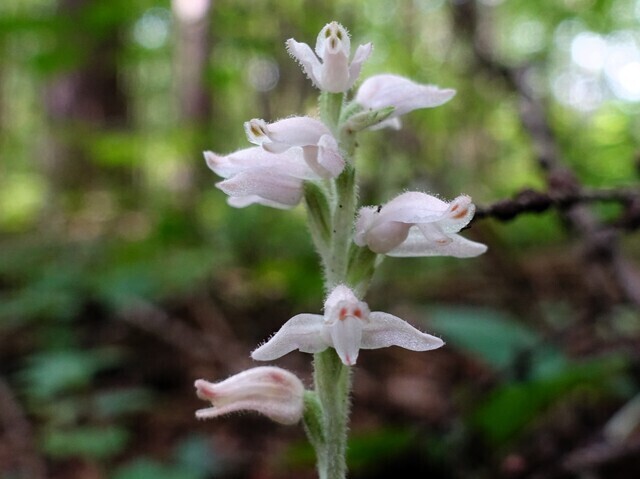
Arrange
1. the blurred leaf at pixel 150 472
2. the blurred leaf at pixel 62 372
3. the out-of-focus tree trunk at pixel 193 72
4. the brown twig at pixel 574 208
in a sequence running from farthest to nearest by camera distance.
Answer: the out-of-focus tree trunk at pixel 193 72 < the blurred leaf at pixel 62 372 < the blurred leaf at pixel 150 472 < the brown twig at pixel 574 208

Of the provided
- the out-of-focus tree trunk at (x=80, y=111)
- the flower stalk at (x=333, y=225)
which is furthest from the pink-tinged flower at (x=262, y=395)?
the out-of-focus tree trunk at (x=80, y=111)

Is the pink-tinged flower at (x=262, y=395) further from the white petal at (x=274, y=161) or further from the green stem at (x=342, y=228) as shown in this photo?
the white petal at (x=274, y=161)

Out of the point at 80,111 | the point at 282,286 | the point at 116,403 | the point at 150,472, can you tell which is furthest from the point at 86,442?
the point at 80,111

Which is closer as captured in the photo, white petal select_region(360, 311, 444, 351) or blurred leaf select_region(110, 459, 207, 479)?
white petal select_region(360, 311, 444, 351)

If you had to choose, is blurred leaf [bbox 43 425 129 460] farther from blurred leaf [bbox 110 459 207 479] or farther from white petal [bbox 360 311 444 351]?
white petal [bbox 360 311 444 351]

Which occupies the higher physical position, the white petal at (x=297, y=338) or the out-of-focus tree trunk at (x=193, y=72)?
the white petal at (x=297, y=338)

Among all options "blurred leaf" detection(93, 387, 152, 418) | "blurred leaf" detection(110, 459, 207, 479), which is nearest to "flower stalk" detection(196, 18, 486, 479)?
"blurred leaf" detection(110, 459, 207, 479)
